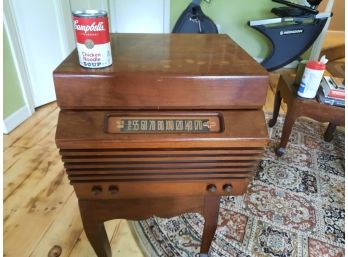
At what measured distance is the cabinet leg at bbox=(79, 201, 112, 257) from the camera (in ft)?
2.35

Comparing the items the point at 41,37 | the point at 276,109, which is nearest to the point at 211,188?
the point at 276,109

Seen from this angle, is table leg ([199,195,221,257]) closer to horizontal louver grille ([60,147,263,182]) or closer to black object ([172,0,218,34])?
horizontal louver grille ([60,147,263,182])

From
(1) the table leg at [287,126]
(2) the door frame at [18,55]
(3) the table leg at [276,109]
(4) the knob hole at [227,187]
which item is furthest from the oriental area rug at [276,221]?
(2) the door frame at [18,55]

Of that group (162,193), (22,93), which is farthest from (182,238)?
(22,93)

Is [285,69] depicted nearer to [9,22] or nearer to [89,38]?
[9,22]

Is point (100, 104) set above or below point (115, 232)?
above

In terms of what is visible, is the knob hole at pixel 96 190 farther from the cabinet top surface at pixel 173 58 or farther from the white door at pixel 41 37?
the white door at pixel 41 37

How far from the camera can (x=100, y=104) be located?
0.57 meters

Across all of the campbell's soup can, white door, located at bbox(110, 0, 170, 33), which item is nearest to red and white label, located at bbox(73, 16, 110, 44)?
the campbell's soup can

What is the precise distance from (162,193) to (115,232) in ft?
1.96

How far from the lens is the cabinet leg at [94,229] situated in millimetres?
718

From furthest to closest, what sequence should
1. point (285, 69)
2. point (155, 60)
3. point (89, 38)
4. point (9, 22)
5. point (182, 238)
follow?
point (285, 69) → point (9, 22) → point (182, 238) → point (155, 60) → point (89, 38)

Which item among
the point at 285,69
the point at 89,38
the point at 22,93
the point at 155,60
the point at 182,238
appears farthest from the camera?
the point at 285,69

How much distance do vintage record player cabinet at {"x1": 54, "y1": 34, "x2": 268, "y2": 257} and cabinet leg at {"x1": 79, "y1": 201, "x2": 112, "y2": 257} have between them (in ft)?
0.28
